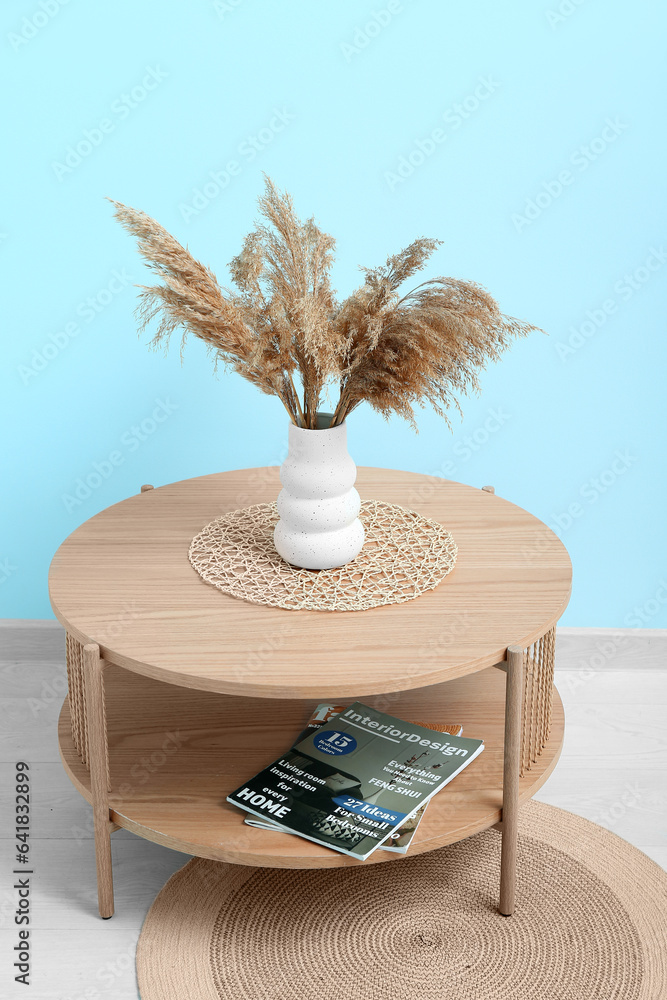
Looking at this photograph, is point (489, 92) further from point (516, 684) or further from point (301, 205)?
point (516, 684)

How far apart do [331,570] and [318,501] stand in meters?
0.14

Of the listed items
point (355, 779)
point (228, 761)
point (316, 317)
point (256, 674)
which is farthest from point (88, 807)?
point (316, 317)

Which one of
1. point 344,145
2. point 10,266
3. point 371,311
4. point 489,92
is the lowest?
point 10,266

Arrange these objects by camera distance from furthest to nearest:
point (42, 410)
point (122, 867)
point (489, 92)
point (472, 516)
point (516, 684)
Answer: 1. point (42, 410)
2. point (489, 92)
3. point (472, 516)
4. point (122, 867)
5. point (516, 684)

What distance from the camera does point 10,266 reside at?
89.4 inches

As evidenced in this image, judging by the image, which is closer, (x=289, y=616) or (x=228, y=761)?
(x=289, y=616)

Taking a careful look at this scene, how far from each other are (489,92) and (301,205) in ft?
1.58

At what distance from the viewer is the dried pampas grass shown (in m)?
1.57

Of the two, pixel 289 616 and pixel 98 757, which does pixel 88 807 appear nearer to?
pixel 98 757

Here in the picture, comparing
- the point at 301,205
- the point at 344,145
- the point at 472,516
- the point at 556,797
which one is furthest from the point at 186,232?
the point at 556,797

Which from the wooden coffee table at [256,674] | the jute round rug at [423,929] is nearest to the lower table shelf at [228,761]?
the wooden coffee table at [256,674]

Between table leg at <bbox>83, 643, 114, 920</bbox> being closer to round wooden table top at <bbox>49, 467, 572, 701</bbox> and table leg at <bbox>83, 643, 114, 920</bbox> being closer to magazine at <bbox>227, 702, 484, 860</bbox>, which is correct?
round wooden table top at <bbox>49, 467, 572, 701</bbox>

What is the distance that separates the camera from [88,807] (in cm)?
201

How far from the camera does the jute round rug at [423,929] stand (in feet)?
5.17
